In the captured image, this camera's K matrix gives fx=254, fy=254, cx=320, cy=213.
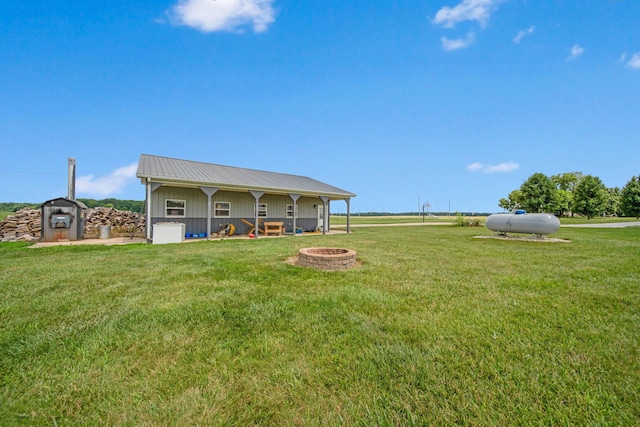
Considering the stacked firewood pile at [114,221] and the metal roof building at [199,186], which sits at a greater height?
the metal roof building at [199,186]

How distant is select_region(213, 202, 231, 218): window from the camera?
15125 millimetres

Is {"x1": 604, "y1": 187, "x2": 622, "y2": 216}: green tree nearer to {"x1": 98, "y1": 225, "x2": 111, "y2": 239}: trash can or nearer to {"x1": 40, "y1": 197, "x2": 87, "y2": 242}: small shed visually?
{"x1": 98, "y1": 225, "x2": 111, "y2": 239}: trash can

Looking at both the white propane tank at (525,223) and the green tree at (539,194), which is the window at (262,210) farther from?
the green tree at (539,194)

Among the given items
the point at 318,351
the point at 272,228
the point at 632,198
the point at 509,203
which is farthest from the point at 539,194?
the point at 318,351

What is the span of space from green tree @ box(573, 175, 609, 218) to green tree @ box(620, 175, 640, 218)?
409 cm

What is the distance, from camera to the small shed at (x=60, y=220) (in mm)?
11273

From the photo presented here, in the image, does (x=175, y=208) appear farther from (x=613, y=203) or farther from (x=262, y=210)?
(x=613, y=203)

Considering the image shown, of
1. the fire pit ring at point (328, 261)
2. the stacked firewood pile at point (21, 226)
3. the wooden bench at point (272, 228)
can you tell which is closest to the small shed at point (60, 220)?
the stacked firewood pile at point (21, 226)

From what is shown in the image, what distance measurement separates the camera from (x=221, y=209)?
15.3 metres

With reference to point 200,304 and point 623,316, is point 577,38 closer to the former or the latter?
point 623,316

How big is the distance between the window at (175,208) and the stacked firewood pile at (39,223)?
2101mm

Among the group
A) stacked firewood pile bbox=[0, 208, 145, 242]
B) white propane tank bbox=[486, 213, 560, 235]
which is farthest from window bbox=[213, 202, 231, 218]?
white propane tank bbox=[486, 213, 560, 235]

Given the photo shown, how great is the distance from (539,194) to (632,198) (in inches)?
386

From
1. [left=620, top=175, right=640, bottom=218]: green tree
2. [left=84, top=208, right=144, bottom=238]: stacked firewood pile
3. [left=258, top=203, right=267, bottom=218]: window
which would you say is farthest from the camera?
[left=620, top=175, right=640, bottom=218]: green tree
